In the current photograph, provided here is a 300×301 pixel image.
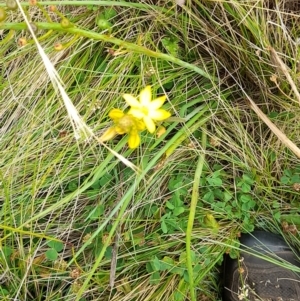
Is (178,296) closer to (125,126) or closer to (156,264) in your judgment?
(156,264)

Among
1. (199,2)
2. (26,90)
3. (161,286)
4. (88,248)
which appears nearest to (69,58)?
(26,90)

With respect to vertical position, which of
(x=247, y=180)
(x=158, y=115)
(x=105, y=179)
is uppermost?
(x=158, y=115)

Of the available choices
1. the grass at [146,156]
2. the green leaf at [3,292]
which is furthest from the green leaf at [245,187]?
the green leaf at [3,292]

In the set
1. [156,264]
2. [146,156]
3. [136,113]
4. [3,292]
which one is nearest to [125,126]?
[136,113]

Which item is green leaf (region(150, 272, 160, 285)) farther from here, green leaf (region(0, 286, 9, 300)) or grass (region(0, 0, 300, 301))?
green leaf (region(0, 286, 9, 300))

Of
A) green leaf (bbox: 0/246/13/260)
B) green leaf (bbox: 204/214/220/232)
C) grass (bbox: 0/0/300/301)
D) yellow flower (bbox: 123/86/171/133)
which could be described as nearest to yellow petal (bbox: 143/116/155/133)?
yellow flower (bbox: 123/86/171/133)

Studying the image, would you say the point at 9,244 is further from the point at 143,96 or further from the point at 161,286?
the point at 143,96

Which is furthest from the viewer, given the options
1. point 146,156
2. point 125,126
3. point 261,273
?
point 261,273
